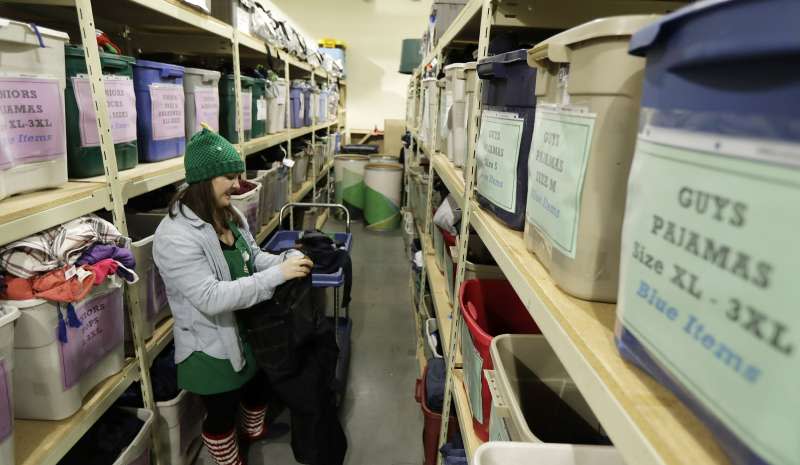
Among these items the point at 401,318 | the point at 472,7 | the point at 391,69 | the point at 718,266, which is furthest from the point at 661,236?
the point at 391,69

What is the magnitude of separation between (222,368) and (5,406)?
0.78 m

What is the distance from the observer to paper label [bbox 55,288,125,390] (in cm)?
104

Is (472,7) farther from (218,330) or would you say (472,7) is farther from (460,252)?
(218,330)

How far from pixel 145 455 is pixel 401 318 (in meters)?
2.08

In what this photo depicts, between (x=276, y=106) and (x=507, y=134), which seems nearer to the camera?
(x=507, y=134)

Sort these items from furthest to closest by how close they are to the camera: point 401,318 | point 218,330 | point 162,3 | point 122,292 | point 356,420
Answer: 1. point 401,318
2. point 356,420
3. point 218,330
4. point 162,3
5. point 122,292

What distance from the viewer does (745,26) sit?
0.30 m

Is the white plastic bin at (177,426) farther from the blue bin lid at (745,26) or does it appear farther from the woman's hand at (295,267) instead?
the blue bin lid at (745,26)

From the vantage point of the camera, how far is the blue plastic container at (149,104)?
1.48m

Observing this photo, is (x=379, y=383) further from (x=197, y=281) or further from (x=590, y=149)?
(x=590, y=149)

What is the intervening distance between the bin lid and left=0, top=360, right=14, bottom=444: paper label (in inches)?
43.3

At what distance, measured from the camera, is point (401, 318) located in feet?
10.9

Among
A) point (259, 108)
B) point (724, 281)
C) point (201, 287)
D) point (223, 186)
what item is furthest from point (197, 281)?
point (259, 108)

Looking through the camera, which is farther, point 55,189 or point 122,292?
point 122,292
